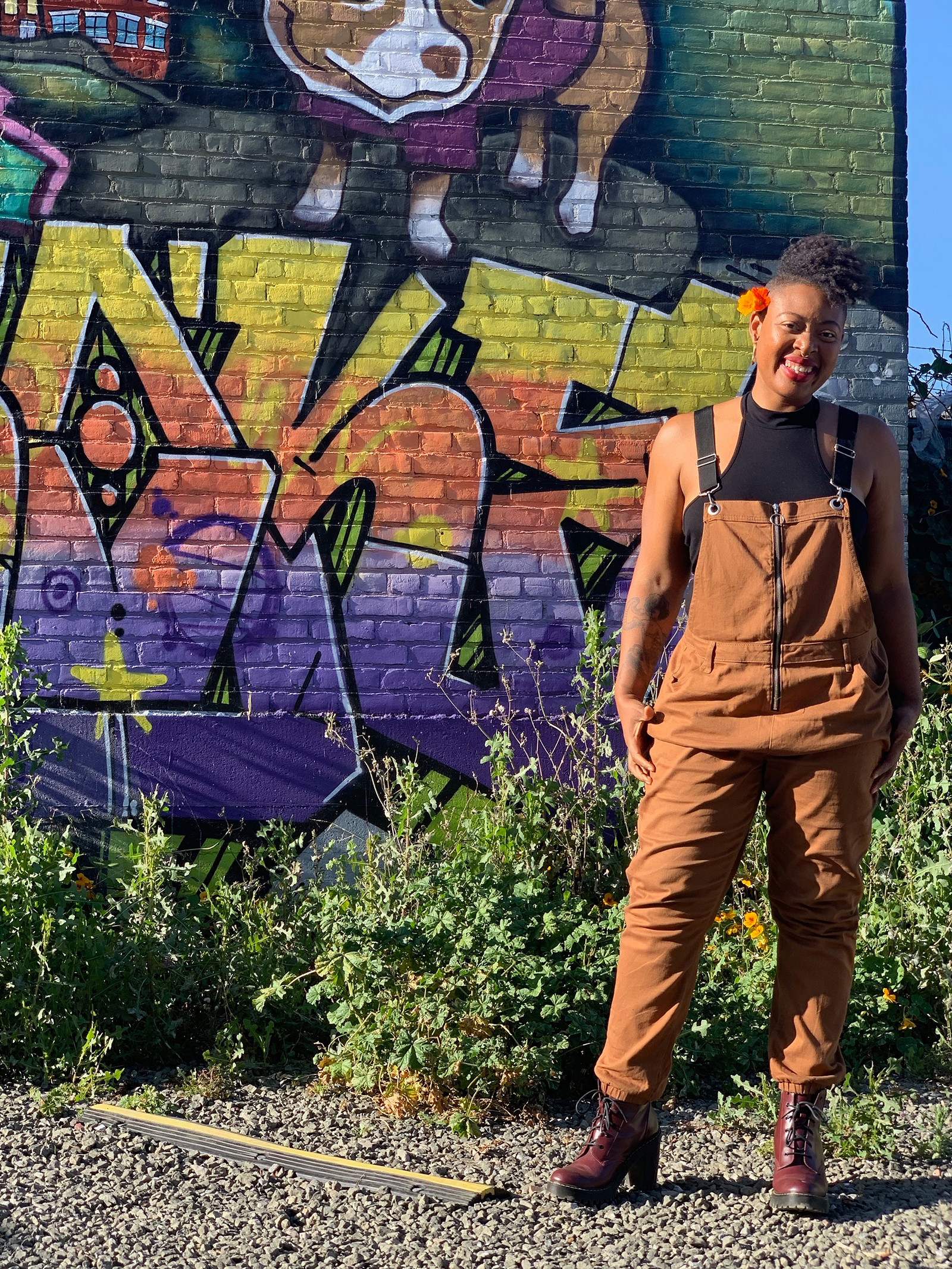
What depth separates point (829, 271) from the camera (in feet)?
8.65

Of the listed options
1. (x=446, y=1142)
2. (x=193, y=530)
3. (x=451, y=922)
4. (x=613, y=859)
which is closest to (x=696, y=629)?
(x=451, y=922)

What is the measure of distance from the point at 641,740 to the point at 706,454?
2.24 feet

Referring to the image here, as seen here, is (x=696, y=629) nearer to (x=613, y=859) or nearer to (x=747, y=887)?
(x=613, y=859)

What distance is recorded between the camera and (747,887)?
14.6ft

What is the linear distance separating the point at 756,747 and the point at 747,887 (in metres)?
2.03

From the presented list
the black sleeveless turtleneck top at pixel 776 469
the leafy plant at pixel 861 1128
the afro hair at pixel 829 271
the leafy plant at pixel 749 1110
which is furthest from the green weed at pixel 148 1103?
the afro hair at pixel 829 271

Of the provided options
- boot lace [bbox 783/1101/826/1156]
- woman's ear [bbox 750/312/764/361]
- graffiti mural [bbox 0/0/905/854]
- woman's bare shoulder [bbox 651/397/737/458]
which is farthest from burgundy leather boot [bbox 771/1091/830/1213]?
graffiti mural [bbox 0/0/905/854]

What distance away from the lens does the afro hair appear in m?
2.63

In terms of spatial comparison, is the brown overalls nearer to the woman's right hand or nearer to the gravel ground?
the woman's right hand

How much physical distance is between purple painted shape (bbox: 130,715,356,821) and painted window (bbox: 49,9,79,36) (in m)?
3.01

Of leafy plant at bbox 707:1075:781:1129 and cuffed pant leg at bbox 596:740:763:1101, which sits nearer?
cuffed pant leg at bbox 596:740:763:1101

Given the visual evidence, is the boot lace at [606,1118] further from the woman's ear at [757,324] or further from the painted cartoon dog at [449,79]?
the painted cartoon dog at [449,79]

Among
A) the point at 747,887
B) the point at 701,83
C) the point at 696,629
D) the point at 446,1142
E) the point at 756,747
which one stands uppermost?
the point at 701,83

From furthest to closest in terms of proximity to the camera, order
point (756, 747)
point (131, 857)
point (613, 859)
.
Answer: point (613, 859), point (131, 857), point (756, 747)
